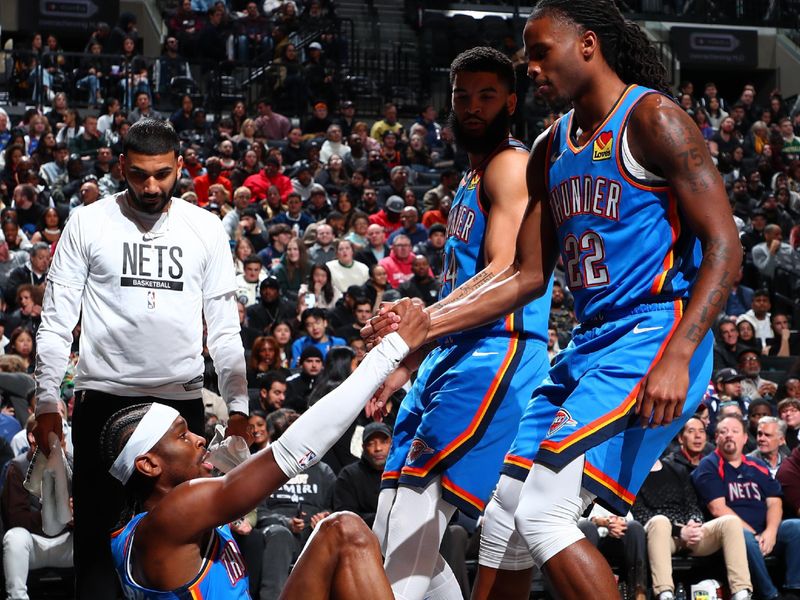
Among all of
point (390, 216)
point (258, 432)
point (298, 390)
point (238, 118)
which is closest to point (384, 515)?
point (258, 432)

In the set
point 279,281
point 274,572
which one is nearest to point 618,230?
point 274,572

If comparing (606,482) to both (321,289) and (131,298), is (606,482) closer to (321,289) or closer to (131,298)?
(131,298)

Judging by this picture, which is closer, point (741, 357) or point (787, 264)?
point (741, 357)

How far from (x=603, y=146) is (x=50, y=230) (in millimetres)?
9383

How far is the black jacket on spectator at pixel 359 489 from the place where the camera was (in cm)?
826

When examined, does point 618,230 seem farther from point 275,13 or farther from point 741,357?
point 275,13

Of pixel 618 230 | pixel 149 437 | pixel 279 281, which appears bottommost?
pixel 279 281

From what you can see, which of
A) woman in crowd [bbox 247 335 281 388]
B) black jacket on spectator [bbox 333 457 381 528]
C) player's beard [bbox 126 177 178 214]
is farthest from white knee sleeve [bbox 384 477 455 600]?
woman in crowd [bbox 247 335 281 388]

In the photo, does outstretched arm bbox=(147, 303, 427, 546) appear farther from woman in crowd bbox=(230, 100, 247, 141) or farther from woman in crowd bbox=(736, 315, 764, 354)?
woman in crowd bbox=(230, 100, 247, 141)

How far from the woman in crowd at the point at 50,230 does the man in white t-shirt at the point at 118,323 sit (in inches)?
287

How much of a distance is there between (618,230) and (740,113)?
17.5 meters

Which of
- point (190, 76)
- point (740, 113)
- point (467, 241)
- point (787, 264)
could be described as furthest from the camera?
point (740, 113)

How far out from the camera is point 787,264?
14789 millimetres

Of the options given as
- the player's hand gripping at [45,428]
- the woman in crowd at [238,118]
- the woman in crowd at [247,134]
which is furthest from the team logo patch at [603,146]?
the woman in crowd at [238,118]
